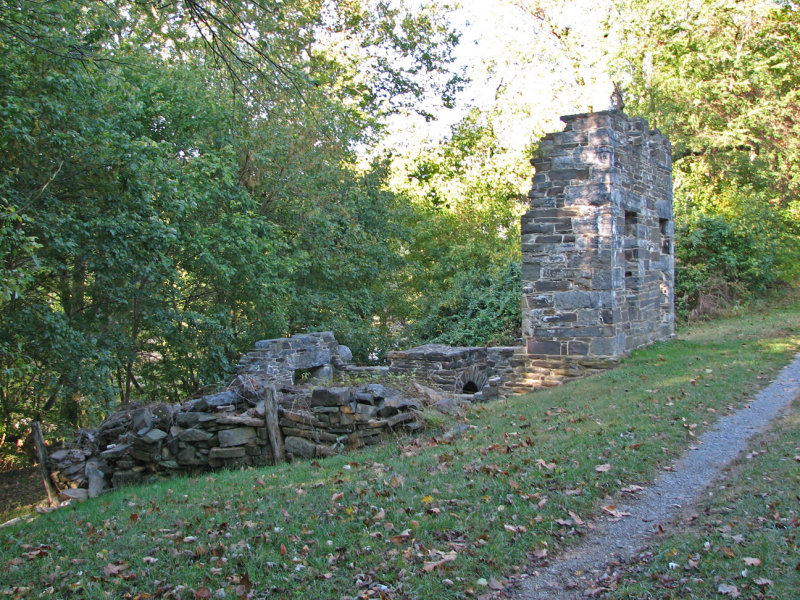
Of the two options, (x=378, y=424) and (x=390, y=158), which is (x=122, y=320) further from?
(x=390, y=158)

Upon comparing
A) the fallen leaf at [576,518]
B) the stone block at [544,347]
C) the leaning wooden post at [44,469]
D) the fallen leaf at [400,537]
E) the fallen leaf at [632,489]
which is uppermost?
the stone block at [544,347]

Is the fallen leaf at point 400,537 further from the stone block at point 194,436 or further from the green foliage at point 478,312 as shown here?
the green foliage at point 478,312

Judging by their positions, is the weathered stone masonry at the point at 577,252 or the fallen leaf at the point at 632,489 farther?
the weathered stone masonry at the point at 577,252

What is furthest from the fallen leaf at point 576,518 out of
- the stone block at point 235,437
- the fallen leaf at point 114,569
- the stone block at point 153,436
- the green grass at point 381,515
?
the stone block at point 153,436

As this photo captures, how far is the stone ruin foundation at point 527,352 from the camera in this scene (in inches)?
370

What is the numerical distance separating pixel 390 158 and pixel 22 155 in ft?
60.7

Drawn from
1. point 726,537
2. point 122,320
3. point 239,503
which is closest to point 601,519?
point 726,537

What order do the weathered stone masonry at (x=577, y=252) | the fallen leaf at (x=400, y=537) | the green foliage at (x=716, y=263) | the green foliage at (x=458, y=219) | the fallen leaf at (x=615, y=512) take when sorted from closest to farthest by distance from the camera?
the fallen leaf at (x=400, y=537), the fallen leaf at (x=615, y=512), the weathered stone masonry at (x=577, y=252), the green foliage at (x=716, y=263), the green foliage at (x=458, y=219)

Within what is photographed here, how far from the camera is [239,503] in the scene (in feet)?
21.0

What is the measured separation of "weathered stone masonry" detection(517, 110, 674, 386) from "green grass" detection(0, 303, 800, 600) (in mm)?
2597

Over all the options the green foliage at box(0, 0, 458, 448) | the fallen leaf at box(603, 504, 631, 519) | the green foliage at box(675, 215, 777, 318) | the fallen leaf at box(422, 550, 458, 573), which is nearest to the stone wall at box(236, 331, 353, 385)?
the green foliage at box(0, 0, 458, 448)

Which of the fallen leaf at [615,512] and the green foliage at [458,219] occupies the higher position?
the green foliage at [458,219]

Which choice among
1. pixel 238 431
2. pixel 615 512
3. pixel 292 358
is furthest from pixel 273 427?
pixel 292 358

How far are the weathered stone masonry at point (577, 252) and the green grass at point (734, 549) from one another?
20.3ft
